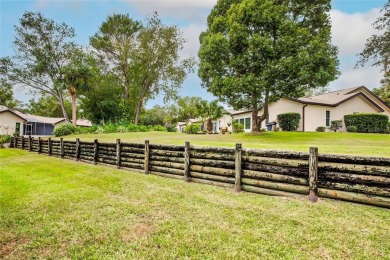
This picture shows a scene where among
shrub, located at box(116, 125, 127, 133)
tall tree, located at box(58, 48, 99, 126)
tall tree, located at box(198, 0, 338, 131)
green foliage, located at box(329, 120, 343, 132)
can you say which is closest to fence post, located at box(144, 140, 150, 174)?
tall tree, located at box(198, 0, 338, 131)

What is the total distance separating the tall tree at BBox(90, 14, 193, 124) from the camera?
35.7 meters

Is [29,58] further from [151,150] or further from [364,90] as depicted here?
[364,90]

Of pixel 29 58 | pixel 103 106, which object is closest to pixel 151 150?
pixel 103 106

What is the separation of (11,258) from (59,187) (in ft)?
12.1

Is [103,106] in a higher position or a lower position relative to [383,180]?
higher

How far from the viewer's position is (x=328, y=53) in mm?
17328

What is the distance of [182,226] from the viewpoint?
12.6 feet

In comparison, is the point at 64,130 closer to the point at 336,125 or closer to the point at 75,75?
the point at 75,75

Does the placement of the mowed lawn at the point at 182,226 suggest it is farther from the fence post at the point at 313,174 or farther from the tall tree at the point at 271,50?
the tall tree at the point at 271,50

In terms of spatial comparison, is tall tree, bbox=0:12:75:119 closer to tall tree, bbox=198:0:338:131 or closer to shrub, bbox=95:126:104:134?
shrub, bbox=95:126:104:134

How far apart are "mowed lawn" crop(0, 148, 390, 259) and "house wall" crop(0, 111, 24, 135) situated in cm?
3656

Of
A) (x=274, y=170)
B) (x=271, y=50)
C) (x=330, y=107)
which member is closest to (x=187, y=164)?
(x=274, y=170)

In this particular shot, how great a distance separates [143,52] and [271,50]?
25.2 m

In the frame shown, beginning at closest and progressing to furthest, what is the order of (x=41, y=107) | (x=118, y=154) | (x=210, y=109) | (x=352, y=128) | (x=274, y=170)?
1. (x=274, y=170)
2. (x=118, y=154)
3. (x=352, y=128)
4. (x=210, y=109)
5. (x=41, y=107)
